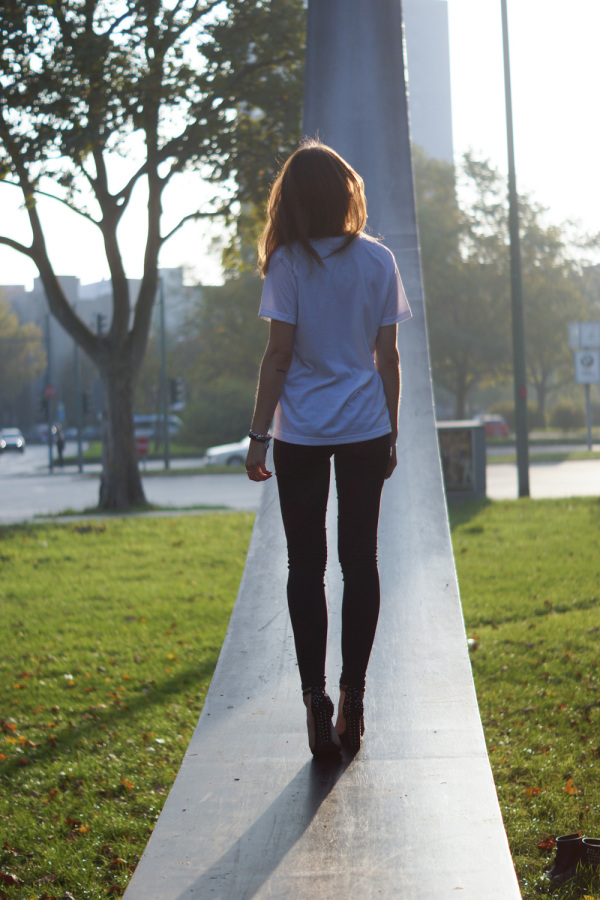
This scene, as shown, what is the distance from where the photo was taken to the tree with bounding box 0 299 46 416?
239 ft

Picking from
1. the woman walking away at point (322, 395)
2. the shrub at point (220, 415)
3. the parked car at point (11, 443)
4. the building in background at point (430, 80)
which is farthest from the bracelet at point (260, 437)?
the building in background at point (430, 80)

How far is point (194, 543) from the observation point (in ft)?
36.9

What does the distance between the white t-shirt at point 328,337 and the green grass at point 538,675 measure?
1463 millimetres

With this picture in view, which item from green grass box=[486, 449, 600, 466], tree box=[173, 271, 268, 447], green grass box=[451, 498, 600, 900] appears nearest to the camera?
green grass box=[451, 498, 600, 900]

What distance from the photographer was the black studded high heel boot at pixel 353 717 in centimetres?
278

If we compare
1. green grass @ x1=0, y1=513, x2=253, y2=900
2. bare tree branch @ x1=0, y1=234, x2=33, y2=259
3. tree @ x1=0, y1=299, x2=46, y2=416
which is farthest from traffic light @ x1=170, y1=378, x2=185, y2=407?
tree @ x1=0, y1=299, x2=46, y2=416

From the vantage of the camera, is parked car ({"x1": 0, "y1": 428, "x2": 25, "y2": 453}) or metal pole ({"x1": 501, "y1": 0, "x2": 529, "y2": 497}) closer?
metal pole ({"x1": 501, "y1": 0, "x2": 529, "y2": 497})

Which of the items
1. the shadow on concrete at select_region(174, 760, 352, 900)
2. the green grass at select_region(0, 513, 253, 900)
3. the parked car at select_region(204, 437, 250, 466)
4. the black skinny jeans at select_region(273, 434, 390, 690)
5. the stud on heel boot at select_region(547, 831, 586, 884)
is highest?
the black skinny jeans at select_region(273, 434, 390, 690)

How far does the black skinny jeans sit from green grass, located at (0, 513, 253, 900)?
102cm

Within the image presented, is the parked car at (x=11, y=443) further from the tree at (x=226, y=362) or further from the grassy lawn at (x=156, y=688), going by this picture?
the grassy lawn at (x=156, y=688)

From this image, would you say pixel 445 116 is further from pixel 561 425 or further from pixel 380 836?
pixel 380 836

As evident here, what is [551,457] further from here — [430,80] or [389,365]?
[430,80]

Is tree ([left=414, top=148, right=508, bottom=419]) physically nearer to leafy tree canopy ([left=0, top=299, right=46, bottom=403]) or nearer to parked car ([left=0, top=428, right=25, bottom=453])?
parked car ([left=0, top=428, right=25, bottom=453])

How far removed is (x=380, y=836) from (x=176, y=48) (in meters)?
11.2
